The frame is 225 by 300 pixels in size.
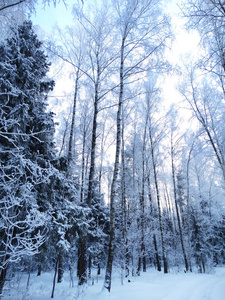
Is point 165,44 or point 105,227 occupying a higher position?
point 165,44

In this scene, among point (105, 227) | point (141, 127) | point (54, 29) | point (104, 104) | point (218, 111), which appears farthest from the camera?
point (141, 127)

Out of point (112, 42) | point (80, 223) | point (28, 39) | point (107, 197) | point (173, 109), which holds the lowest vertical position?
point (80, 223)

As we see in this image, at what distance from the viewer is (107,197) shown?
17.5 metres

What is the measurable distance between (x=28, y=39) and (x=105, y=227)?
1223 cm

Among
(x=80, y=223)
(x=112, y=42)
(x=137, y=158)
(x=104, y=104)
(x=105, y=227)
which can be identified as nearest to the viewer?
(x=80, y=223)

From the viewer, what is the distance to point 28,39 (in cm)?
527

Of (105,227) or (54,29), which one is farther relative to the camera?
(105,227)

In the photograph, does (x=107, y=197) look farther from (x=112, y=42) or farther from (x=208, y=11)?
(x=208, y=11)

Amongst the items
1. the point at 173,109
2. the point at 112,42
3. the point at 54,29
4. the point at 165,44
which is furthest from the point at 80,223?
the point at 173,109

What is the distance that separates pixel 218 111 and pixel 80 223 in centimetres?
1172

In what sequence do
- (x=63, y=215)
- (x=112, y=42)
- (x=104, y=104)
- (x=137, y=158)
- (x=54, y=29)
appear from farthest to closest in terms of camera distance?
1. (x=137, y=158)
2. (x=104, y=104)
3. (x=54, y=29)
4. (x=112, y=42)
5. (x=63, y=215)

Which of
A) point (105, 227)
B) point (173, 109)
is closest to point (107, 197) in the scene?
point (105, 227)

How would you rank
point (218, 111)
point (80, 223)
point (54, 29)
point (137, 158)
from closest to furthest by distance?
1. point (80, 223)
2. point (54, 29)
3. point (218, 111)
4. point (137, 158)

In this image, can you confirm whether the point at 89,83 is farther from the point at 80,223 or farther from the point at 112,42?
the point at 80,223
